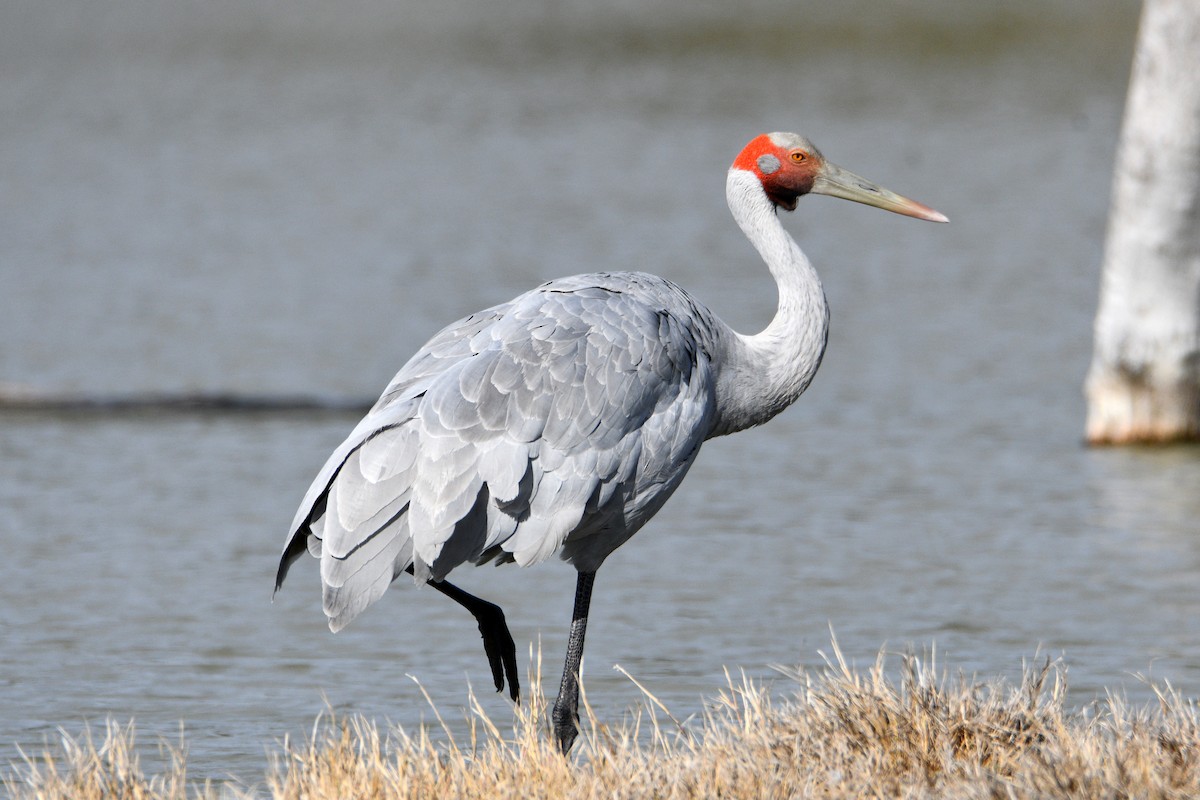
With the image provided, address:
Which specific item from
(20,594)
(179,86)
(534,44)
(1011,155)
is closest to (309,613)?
(20,594)

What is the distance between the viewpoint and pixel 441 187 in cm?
2298

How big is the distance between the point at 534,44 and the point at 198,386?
99.6 feet

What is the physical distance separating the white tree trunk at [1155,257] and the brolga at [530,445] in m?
4.87

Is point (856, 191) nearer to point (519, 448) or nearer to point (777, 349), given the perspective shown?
point (777, 349)

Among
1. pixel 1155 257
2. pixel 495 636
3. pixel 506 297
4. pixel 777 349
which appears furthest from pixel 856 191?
pixel 506 297

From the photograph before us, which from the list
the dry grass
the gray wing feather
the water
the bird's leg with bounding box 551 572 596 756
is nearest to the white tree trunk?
the water

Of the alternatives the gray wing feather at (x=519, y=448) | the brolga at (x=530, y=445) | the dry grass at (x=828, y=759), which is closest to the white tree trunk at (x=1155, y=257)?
the brolga at (x=530, y=445)

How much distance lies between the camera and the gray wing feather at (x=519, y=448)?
538cm

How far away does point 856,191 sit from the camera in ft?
21.9

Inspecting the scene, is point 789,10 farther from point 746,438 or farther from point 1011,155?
point 746,438

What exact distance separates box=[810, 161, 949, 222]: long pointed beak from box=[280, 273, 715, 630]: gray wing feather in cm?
101

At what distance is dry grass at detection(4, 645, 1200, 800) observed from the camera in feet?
15.3

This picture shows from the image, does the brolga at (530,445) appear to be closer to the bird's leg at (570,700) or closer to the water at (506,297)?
the bird's leg at (570,700)

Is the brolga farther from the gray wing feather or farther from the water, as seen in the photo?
the water
